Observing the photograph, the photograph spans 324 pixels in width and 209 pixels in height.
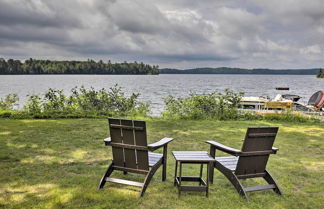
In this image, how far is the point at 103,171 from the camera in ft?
15.8

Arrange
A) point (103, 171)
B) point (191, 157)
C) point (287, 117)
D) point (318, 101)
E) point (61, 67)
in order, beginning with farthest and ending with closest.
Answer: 1. point (61, 67)
2. point (318, 101)
3. point (287, 117)
4. point (103, 171)
5. point (191, 157)

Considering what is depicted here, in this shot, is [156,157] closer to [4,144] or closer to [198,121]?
[4,144]

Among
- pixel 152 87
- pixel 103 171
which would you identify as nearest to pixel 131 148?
pixel 103 171

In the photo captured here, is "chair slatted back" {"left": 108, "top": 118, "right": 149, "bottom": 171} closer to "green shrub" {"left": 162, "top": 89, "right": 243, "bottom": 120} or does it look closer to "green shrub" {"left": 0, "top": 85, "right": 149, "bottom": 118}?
"green shrub" {"left": 0, "top": 85, "right": 149, "bottom": 118}

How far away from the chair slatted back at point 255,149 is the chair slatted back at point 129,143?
1455 mm

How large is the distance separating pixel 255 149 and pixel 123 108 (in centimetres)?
856

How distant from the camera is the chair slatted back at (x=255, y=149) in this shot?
12.1ft

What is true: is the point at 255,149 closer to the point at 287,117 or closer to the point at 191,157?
the point at 191,157

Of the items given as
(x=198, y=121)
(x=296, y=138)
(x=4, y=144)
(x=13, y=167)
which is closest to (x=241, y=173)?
(x=13, y=167)

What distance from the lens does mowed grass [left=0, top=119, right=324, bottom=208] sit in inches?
144

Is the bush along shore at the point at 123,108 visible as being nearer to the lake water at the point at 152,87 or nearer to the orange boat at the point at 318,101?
the lake water at the point at 152,87

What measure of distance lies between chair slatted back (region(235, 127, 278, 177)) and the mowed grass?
45cm

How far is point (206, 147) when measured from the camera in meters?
6.76

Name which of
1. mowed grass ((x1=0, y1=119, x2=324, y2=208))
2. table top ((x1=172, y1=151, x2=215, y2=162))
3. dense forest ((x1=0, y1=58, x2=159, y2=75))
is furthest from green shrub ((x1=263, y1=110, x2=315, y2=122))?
dense forest ((x1=0, y1=58, x2=159, y2=75))
